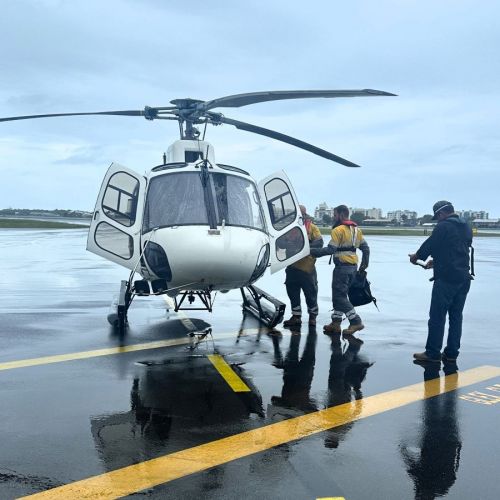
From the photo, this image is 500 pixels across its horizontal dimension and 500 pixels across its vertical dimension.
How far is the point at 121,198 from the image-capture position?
8.49m

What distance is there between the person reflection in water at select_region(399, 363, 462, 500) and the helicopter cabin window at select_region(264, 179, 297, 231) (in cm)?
400

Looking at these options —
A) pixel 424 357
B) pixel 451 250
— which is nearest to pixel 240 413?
pixel 424 357

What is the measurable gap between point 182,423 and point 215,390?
104cm

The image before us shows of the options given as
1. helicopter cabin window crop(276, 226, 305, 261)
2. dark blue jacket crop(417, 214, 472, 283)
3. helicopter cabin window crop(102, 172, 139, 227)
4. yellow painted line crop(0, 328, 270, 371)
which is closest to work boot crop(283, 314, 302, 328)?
yellow painted line crop(0, 328, 270, 371)

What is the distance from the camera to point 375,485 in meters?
3.75

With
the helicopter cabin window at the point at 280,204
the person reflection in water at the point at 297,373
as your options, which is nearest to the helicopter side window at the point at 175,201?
the helicopter cabin window at the point at 280,204

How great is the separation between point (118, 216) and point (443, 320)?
4920 mm

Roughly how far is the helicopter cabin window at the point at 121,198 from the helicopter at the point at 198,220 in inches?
0.6

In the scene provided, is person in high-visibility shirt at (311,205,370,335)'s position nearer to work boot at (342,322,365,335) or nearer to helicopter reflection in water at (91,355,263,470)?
Answer: work boot at (342,322,365,335)

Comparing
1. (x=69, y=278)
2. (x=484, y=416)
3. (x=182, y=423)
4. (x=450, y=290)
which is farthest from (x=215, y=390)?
(x=69, y=278)

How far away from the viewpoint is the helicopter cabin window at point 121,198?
8.37 metres

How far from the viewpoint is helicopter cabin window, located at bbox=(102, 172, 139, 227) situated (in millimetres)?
8367

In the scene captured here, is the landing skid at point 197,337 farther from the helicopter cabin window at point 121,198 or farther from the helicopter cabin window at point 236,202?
the helicopter cabin window at point 121,198

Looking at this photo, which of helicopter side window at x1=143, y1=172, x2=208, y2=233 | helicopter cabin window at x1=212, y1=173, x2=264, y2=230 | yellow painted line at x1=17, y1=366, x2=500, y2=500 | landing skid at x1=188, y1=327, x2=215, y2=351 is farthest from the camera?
landing skid at x1=188, y1=327, x2=215, y2=351
